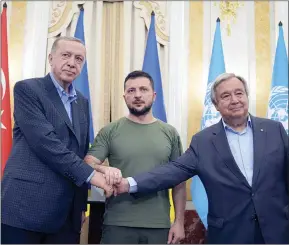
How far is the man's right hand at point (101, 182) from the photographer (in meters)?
1.94

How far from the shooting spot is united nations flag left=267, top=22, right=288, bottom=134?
3697mm

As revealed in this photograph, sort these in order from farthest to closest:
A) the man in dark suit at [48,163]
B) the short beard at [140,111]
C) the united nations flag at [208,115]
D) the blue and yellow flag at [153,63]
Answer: the blue and yellow flag at [153,63] → the united nations flag at [208,115] → the short beard at [140,111] → the man in dark suit at [48,163]

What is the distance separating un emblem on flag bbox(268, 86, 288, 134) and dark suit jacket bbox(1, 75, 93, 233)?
251 cm

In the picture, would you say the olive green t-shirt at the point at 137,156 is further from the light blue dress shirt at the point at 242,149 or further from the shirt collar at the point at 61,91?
the shirt collar at the point at 61,91

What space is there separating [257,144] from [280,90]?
2.13 metres

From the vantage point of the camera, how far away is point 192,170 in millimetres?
2029

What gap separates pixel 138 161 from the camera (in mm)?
2123

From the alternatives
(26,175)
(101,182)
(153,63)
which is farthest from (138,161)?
(153,63)

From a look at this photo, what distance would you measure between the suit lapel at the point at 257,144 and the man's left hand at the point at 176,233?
58cm

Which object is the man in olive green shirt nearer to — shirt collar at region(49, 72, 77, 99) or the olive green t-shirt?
the olive green t-shirt

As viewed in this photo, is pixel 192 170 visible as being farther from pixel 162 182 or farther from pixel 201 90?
pixel 201 90

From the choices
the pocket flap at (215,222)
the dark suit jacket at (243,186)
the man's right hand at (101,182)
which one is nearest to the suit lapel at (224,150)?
the dark suit jacket at (243,186)

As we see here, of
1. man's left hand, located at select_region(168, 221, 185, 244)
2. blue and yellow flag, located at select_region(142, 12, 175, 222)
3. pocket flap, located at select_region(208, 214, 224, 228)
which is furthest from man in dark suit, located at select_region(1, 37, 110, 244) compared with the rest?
blue and yellow flag, located at select_region(142, 12, 175, 222)

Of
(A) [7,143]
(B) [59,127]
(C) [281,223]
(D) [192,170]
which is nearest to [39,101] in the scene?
(B) [59,127]
